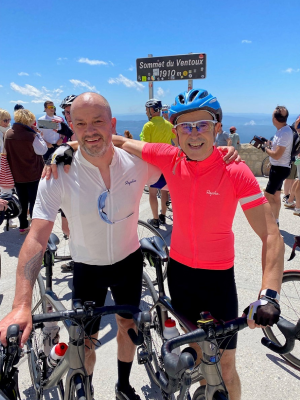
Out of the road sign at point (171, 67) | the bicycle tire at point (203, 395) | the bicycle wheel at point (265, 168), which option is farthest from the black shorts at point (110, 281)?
the road sign at point (171, 67)

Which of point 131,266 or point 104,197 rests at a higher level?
point 104,197

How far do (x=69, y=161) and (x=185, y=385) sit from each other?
150cm

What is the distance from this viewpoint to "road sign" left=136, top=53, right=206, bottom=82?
12.2 m

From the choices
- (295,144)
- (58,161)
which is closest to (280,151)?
(295,144)

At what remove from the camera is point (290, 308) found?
3.40 metres

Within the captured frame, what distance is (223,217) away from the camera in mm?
1885

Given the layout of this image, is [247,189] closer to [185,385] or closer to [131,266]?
[131,266]

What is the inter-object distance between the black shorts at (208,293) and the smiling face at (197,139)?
0.76m

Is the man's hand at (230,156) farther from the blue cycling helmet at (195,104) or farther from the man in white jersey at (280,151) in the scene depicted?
the man in white jersey at (280,151)

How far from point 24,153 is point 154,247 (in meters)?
3.96

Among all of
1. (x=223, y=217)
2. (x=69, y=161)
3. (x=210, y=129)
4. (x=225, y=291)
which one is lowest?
(x=225, y=291)

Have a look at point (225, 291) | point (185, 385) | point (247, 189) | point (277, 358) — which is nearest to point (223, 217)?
point (247, 189)

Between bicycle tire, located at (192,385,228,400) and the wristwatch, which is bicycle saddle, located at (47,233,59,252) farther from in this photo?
the wristwatch

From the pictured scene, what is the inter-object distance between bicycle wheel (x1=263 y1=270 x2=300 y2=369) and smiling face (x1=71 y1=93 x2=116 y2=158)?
2.18 metres
